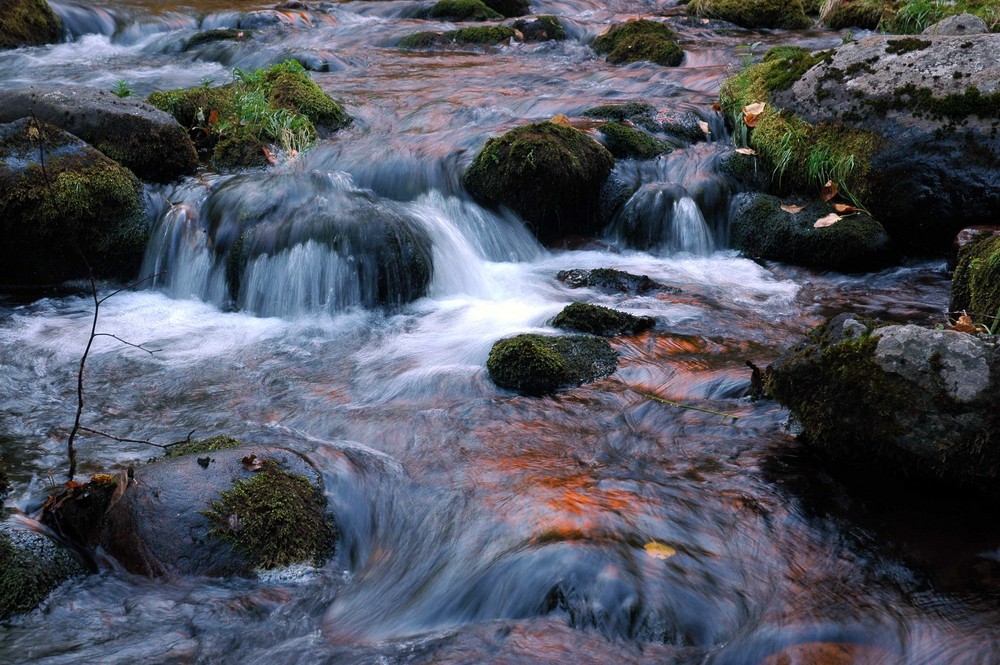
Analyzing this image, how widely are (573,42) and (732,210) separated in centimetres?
724

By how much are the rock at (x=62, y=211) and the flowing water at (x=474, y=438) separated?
231 mm

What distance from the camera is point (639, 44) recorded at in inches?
482

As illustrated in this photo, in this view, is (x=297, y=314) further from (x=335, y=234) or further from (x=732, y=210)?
(x=732, y=210)

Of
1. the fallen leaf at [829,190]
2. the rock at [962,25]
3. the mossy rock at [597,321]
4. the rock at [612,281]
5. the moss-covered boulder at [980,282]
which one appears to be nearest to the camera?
the moss-covered boulder at [980,282]

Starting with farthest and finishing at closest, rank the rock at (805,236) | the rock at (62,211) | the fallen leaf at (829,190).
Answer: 1. the fallen leaf at (829,190)
2. the rock at (805,236)
3. the rock at (62,211)

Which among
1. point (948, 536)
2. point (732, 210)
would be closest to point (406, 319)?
point (732, 210)

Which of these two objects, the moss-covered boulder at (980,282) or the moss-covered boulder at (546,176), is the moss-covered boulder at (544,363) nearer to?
the moss-covered boulder at (980,282)

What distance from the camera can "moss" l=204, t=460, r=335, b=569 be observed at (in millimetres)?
3291

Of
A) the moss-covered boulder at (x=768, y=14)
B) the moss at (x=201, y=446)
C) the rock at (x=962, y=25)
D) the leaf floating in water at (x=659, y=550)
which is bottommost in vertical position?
the leaf floating in water at (x=659, y=550)

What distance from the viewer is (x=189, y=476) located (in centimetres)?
340

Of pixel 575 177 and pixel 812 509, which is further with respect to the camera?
pixel 575 177

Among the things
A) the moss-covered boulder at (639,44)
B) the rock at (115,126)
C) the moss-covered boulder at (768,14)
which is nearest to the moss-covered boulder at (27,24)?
the rock at (115,126)

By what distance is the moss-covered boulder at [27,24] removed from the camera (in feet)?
40.0

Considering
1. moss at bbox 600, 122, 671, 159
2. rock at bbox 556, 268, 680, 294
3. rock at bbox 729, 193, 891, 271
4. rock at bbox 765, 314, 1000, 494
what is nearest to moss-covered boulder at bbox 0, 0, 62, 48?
moss at bbox 600, 122, 671, 159
